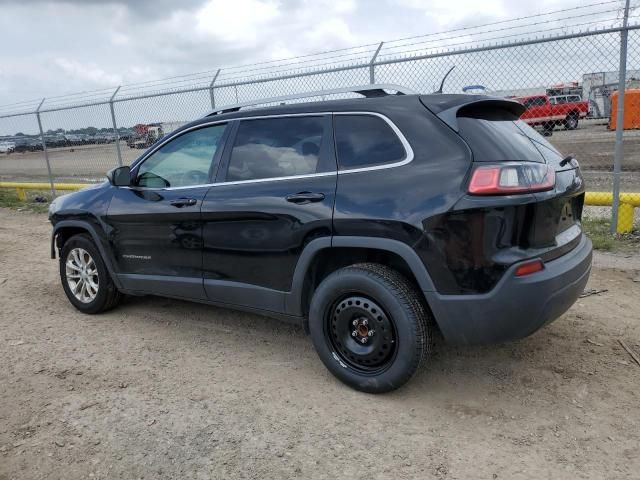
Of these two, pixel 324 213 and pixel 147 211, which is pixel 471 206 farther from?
pixel 147 211

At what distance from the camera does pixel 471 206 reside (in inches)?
110

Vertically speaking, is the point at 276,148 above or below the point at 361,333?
above

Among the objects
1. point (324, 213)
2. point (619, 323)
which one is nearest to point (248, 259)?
point (324, 213)

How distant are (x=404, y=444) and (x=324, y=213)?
1400 millimetres

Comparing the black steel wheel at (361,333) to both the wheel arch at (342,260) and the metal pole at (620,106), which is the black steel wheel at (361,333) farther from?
the metal pole at (620,106)

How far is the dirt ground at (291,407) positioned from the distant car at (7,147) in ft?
41.8

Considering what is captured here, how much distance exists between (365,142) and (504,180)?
2.94ft

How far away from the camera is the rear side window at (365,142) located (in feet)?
10.4

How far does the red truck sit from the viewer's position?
8125 millimetres

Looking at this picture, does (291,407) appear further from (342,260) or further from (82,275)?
(82,275)

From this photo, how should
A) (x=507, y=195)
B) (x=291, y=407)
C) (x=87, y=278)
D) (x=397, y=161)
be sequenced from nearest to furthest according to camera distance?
1. (x=507, y=195)
2. (x=397, y=161)
3. (x=291, y=407)
4. (x=87, y=278)

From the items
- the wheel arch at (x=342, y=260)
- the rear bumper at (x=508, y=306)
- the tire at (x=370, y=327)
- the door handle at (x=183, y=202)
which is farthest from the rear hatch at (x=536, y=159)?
the door handle at (x=183, y=202)

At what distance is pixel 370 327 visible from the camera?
10.6ft

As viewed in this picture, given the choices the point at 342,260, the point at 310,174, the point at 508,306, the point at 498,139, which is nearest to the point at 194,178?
the point at 310,174
